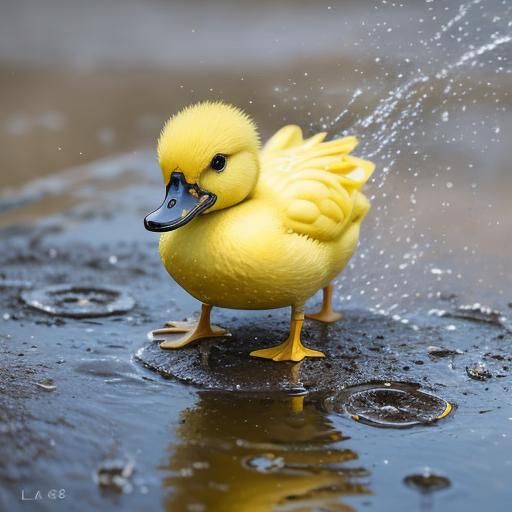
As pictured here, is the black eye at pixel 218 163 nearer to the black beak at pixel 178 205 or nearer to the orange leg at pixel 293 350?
the black beak at pixel 178 205

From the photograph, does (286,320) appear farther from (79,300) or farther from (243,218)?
(79,300)

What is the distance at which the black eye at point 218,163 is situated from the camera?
3715 millimetres

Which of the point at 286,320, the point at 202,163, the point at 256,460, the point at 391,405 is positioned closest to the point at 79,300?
the point at 286,320

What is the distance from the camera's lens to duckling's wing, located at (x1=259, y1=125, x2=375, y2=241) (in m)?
3.95

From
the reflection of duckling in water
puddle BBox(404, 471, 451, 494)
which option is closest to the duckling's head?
the reflection of duckling in water

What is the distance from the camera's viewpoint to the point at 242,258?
3.73 meters

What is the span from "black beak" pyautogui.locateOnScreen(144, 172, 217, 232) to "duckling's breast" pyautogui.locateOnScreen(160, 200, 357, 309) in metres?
0.14

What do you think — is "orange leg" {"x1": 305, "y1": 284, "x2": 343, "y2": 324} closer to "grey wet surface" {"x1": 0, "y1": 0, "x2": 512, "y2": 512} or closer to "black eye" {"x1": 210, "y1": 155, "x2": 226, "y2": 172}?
"grey wet surface" {"x1": 0, "y1": 0, "x2": 512, "y2": 512}

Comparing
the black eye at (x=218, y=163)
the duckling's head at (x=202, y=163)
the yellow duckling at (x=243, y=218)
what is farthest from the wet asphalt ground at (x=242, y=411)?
the black eye at (x=218, y=163)

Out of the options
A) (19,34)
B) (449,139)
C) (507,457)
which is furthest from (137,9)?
(507,457)

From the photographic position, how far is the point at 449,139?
20.1 feet

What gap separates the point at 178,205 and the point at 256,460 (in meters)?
1.08

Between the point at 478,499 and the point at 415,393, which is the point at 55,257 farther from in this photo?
the point at 478,499

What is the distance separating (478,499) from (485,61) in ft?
12.3
